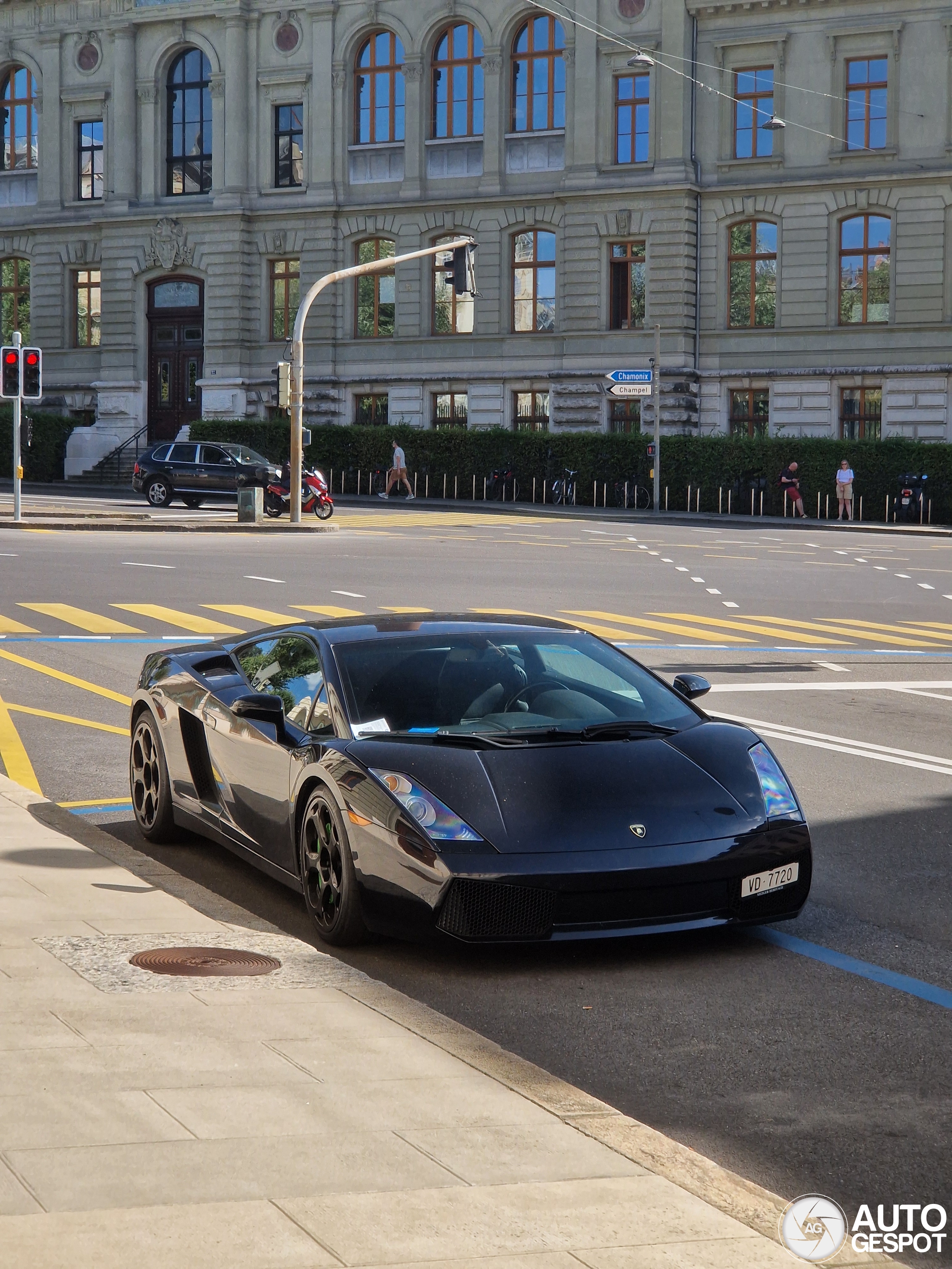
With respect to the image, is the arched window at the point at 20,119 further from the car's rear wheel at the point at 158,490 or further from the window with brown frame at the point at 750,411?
the window with brown frame at the point at 750,411

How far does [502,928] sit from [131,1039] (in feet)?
5.36

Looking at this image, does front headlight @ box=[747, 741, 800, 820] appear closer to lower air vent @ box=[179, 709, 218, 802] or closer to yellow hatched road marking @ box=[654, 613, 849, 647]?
lower air vent @ box=[179, 709, 218, 802]

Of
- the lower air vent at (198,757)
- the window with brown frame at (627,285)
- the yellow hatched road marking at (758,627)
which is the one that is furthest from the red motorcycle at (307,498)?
the lower air vent at (198,757)

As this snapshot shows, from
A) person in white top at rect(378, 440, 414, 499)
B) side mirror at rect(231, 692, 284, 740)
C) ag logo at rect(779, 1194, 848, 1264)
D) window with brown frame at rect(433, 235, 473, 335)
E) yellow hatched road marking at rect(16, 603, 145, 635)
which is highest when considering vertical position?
window with brown frame at rect(433, 235, 473, 335)

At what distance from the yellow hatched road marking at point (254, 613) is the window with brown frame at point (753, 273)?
116ft

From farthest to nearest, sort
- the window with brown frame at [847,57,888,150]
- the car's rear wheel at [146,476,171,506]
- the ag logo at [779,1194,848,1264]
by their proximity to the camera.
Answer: the window with brown frame at [847,57,888,150] < the car's rear wheel at [146,476,171,506] < the ag logo at [779,1194,848,1264]

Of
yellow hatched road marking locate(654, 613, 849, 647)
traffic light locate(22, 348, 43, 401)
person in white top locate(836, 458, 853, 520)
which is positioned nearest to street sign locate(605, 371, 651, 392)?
person in white top locate(836, 458, 853, 520)

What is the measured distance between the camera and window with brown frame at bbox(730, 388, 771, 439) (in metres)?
52.0

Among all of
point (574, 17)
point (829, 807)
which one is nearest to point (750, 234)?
point (574, 17)

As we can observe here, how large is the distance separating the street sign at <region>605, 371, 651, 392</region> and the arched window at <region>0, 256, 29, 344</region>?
26208 millimetres

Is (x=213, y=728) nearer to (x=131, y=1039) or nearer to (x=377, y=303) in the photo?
(x=131, y=1039)

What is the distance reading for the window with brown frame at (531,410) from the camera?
178ft

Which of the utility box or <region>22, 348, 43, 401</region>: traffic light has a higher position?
<region>22, 348, 43, 401</region>: traffic light

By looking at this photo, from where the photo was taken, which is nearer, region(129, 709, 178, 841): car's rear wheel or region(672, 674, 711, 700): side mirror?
region(672, 674, 711, 700): side mirror
